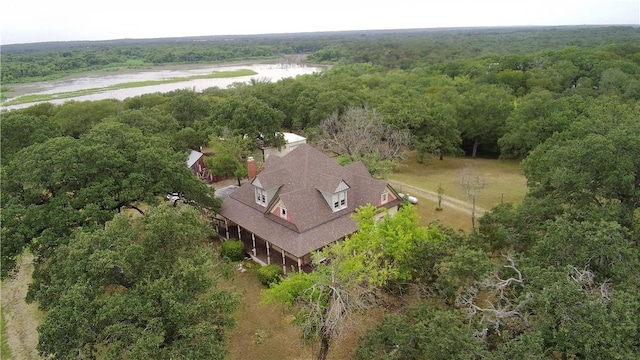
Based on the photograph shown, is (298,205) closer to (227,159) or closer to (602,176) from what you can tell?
(227,159)

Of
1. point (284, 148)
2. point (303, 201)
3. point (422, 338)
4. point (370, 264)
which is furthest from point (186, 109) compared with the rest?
point (422, 338)

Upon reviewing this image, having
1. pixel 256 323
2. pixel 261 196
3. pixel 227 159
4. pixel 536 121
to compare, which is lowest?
pixel 256 323

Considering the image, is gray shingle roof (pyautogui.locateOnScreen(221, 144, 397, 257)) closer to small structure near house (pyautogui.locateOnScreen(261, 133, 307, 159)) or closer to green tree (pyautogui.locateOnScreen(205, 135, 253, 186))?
green tree (pyautogui.locateOnScreen(205, 135, 253, 186))

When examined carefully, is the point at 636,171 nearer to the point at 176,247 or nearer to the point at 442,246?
the point at 442,246

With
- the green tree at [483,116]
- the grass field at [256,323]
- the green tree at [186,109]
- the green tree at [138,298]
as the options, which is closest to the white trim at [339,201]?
the grass field at [256,323]

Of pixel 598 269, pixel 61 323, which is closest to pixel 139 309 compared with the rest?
pixel 61 323
